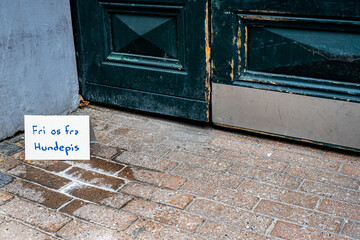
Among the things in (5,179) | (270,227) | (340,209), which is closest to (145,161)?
(5,179)

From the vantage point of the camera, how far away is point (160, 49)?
3.23 meters

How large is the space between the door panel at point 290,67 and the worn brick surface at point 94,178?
989 millimetres

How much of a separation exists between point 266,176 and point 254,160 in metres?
0.21

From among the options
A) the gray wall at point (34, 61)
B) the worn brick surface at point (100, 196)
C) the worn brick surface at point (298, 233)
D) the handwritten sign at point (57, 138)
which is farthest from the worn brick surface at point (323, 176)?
the gray wall at point (34, 61)

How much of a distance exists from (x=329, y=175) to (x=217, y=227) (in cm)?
85

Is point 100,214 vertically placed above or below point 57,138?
below

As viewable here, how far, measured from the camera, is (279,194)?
2.41 metres

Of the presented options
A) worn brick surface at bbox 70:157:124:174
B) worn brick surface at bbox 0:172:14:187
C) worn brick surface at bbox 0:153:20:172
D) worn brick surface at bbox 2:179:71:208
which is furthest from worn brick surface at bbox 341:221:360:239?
worn brick surface at bbox 0:153:20:172

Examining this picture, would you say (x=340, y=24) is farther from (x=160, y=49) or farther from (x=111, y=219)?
(x=111, y=219)

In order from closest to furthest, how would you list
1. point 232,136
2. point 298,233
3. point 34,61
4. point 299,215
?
point 298,233, point 299,215, point 232,136, point 34,61

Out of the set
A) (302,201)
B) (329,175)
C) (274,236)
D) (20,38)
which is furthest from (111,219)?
(20,38)

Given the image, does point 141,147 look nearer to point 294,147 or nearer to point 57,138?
point 57,138

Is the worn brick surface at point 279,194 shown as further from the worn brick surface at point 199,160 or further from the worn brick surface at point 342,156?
the worn brick surface at point 342,156

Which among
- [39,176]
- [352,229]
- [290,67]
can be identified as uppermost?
[290,67]
